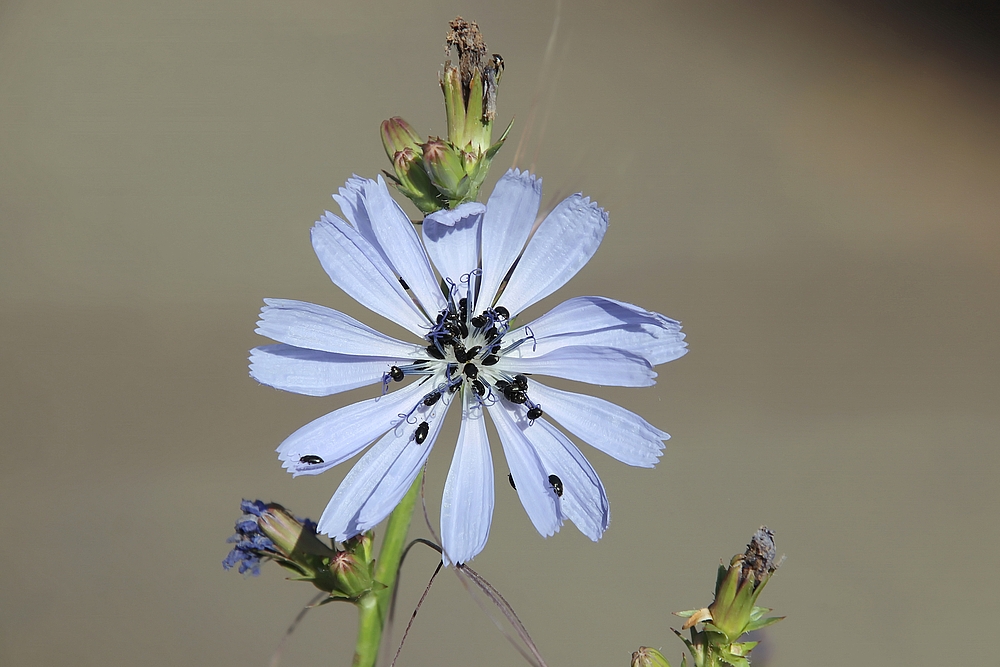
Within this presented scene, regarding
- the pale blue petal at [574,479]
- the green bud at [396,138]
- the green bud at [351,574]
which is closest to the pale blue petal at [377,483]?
the green bud at [351,574]

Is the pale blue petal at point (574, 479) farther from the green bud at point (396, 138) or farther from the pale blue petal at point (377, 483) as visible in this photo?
the green bud at point (396, 138)

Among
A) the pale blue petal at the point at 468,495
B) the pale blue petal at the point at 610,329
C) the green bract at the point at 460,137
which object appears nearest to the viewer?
the pale blue petal at the point at 468,495

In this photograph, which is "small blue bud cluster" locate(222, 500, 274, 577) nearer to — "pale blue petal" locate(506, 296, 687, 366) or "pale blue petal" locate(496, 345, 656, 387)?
"pale blue petal" locate(496, 345, 656, 387)

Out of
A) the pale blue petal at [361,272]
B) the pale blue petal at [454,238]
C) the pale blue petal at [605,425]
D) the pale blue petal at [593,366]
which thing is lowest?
the pale blue petal at [605,425]

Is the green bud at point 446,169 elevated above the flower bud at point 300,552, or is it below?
above

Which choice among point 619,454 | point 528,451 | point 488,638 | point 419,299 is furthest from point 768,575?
point 488,638

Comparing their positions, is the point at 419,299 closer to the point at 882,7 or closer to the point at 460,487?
the point at 460,487
